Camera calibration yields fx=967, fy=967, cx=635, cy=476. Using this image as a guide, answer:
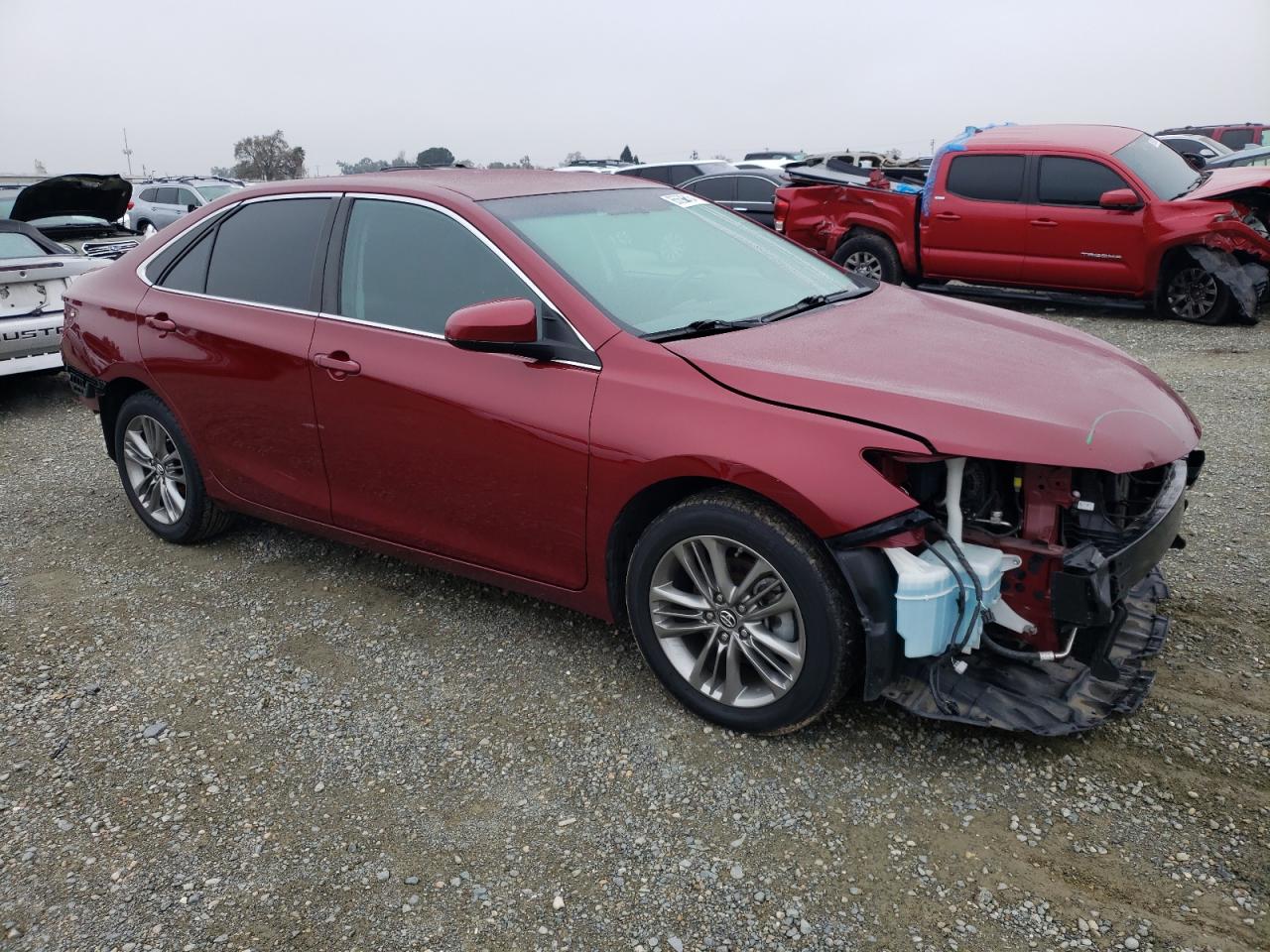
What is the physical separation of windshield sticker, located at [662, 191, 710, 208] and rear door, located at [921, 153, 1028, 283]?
21.2ft

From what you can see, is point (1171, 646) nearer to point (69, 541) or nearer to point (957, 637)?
point (957, 637)

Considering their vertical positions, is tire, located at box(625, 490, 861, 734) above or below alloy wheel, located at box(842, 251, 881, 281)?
below

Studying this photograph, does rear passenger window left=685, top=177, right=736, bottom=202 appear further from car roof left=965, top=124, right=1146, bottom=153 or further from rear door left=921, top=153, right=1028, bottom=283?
rear door left=921, top=153, right=1028, bottom=283

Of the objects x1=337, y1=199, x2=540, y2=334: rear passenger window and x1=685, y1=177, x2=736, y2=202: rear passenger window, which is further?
x1=685, y1=177, x2=736, y2=202: rear passenger window

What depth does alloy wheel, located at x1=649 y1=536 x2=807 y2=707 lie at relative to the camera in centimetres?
285

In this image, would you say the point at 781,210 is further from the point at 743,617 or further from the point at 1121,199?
the point at 743,617

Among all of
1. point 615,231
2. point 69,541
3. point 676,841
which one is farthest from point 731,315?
point 69,541

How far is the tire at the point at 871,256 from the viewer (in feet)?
34.9

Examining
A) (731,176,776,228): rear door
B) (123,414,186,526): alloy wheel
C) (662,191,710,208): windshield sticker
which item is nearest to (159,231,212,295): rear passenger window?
(123,414,186,526): alloy wheel

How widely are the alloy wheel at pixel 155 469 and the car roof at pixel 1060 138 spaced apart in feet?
28.0

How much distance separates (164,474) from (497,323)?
Answer: 2.48m

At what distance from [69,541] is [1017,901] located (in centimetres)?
459

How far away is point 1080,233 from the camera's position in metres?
9.23

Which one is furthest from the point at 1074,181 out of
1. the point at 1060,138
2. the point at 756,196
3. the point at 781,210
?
the point at 756,196
